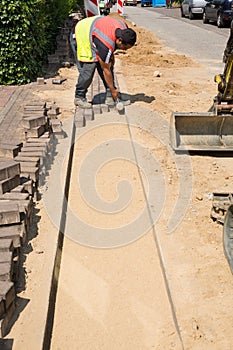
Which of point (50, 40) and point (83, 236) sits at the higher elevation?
point (50, 40)

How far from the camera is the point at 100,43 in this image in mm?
7285

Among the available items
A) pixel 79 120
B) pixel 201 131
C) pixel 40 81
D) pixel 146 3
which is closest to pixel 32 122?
pixel 79 120

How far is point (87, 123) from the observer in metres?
7.39

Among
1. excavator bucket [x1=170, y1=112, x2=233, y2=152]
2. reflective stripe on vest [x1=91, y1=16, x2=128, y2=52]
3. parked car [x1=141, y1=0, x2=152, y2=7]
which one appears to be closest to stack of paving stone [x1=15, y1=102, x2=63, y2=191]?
reflective stripe on vest [x1=91, y1=16, x2=128, y2=52]

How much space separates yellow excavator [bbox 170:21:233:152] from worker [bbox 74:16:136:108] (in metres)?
1.51

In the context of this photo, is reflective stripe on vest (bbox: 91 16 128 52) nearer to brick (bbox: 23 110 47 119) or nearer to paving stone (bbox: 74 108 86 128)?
paving stone (bbox: 74 108 86 128)

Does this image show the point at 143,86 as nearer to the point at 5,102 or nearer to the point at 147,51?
the point at 5,102

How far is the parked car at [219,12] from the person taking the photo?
21.4 meters

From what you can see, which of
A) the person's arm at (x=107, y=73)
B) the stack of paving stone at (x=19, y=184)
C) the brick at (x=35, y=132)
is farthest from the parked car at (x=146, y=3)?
the brick at (x=35, y=132)

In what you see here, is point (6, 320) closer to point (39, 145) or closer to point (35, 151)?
point (35, 151)

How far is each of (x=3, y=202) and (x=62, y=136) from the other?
2518 millimetres

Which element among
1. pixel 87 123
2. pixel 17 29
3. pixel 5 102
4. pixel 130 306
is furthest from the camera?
pixel 17 29

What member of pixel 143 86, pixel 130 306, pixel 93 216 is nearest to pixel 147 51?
pixel 143 86

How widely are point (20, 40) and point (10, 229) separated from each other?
257 inches
